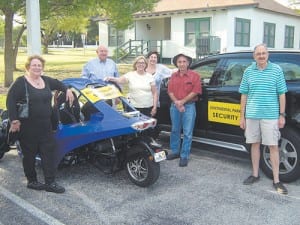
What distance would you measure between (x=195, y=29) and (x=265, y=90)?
22578mm

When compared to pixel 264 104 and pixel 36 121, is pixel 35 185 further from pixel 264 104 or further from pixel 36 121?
pixel 264 104

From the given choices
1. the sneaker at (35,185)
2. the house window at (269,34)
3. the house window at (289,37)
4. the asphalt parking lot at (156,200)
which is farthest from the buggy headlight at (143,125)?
the house window at (289,37)

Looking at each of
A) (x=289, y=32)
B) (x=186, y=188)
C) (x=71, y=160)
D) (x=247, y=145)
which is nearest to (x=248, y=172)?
(x=247, y=145)

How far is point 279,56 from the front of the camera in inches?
225

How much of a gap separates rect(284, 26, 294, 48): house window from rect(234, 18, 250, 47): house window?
6.62m

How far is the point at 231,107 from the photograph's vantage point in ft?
19.7

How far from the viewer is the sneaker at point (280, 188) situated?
16.8 feet

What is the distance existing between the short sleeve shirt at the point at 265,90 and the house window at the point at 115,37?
2676cm

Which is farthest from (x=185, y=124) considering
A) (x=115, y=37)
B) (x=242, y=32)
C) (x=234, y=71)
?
(x=115, y=37)

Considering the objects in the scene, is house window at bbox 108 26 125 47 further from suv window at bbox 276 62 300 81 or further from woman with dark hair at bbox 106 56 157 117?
suv window at bbox 276 62 300 81

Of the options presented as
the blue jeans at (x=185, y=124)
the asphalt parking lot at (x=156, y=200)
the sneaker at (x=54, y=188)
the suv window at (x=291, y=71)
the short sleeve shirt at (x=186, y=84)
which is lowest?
the asphalt parking lot at (x=156, y=200)

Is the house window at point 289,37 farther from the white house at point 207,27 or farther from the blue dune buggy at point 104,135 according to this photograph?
the blue dune buggy at point 104,135

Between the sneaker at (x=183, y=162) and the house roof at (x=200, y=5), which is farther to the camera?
the house roof at (x=200, y=5)

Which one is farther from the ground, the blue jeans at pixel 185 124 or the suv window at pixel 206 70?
the suv window at pixel 206 70
